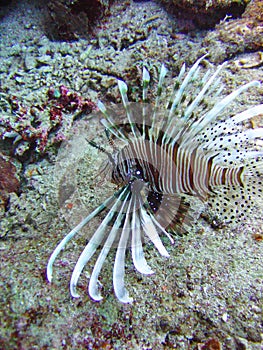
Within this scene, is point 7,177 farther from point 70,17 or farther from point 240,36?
point 240,36

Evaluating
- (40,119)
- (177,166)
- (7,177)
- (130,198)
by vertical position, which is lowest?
(7,177)

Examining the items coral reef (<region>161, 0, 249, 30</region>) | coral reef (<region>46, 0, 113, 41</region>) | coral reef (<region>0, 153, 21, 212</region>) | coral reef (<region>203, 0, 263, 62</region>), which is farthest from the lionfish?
coral reef (<region>161, 0, 249, 30</region>)

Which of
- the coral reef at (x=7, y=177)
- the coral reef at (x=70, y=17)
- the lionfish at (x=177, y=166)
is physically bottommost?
the coral reef at (x=7, y=177)

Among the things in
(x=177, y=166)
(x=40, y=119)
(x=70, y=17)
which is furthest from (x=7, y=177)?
(x=70, y=17)

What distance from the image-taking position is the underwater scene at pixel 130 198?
197 centimetres

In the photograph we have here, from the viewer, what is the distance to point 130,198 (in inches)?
100.0

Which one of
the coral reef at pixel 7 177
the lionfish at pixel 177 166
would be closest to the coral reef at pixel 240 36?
the lionfish at pixel 177 166

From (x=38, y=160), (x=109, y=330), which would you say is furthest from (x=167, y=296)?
(x=38, y=160)

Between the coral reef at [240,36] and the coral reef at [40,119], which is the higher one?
the coral reef at [240,36]

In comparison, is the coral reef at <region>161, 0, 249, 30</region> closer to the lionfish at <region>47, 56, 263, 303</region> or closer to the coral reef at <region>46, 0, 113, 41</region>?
the coral reef at <region>46, 0, 113, 41</region>

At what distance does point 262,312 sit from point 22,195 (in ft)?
9.92

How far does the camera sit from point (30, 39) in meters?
5.06

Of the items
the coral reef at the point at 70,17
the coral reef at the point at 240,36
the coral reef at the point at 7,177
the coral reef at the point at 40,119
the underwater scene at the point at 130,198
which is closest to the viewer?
the underwater scene at the point at 130,198

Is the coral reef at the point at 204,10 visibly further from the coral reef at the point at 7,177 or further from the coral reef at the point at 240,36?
the coral reef at the point at 7,177
